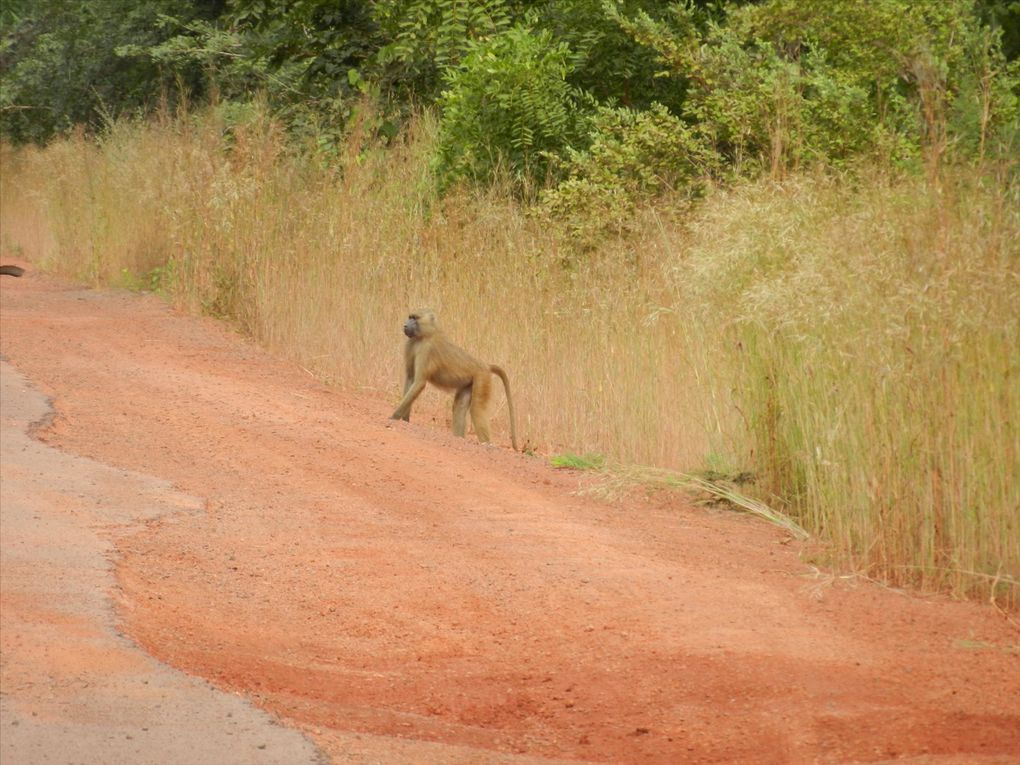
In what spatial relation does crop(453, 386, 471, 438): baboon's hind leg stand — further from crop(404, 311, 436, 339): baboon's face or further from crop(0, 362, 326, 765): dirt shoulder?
crop(0, 362, 326, 765): dirt shoulder

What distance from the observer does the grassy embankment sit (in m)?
6.15

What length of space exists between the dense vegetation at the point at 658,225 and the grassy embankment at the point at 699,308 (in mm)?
19

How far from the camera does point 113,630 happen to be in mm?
5031

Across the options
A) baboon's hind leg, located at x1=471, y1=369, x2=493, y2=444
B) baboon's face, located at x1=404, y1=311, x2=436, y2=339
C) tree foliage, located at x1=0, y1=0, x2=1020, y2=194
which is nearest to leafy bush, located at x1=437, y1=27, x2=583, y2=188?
tree foliage, located at x1=0, y1=0, x2=1020, y2=194

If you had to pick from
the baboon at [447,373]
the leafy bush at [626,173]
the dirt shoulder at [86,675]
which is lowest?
the dirt shoulder at [86,675]

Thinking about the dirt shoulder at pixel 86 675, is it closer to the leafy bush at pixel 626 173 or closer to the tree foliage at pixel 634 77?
the tree foliage at pixel 634 77

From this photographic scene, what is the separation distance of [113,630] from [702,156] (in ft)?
28.3

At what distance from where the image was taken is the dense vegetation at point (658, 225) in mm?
6254

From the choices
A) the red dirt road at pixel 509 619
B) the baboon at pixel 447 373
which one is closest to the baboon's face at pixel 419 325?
the baboon at pixel 447 373

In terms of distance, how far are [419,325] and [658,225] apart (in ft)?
6.77

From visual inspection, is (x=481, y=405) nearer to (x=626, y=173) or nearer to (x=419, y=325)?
(x=419, y=325)

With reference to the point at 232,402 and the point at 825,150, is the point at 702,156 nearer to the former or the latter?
A: the point at 825,150

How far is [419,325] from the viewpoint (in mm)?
9969

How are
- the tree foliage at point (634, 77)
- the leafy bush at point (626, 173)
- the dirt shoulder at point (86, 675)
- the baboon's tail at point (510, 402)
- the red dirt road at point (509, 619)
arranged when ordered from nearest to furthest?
the dirt shoulder at point (86, 675)
the red dirt road at point (509, 619)
the baboon's tail at point (510, 402)
the leafy bush at point (626, 173)
the tree foliage at point (634, 77)
